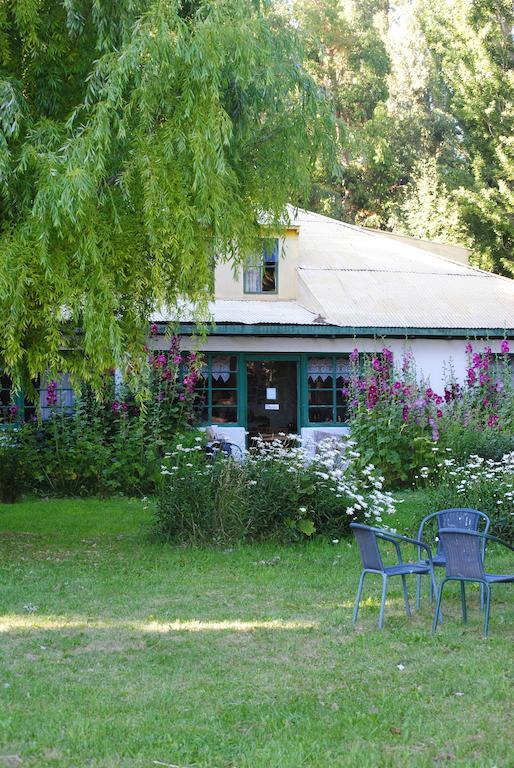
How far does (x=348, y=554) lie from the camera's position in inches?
405

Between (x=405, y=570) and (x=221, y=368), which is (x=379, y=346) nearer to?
(x=221, y=368)

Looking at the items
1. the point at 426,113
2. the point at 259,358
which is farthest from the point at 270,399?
the point at 426,113

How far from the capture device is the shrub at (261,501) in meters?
10.7

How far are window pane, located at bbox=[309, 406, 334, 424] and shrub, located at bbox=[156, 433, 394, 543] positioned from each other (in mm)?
6541

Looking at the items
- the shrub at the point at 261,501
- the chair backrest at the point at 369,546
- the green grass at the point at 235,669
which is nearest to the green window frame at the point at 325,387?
the shrub at the point at 261,501

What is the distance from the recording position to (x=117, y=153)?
878 centimetres

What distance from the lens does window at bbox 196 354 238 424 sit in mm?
17328

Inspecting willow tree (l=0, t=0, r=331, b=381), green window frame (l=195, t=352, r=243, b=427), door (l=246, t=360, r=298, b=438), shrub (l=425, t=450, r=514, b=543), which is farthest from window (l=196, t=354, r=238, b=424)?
willow tree (l=0, t=0, r=331, b=381)

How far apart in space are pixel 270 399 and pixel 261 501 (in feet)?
26.5

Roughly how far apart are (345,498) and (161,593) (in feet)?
10.8

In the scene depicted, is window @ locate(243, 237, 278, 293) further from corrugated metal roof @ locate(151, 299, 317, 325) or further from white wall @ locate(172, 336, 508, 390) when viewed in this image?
white wall @ locate(172, 336, 508, 390)

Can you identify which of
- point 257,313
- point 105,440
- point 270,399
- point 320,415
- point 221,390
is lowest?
point 105,440

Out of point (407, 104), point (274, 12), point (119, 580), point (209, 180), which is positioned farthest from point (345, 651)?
point (407, 104)

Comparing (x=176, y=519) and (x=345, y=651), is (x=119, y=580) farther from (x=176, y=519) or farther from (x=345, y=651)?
(x=345, y=651)
